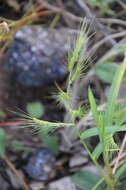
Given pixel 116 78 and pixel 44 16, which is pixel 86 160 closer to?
pixel 116 78

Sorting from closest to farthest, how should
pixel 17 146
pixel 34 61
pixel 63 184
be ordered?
pixel 63 184 → pixel 17 146 → pixel 34 61

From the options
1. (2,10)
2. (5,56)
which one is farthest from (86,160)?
(2,10)

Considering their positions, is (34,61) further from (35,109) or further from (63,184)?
(63,184)

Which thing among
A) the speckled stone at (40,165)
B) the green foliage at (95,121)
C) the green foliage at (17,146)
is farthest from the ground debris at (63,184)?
the green foliage at (95,121)

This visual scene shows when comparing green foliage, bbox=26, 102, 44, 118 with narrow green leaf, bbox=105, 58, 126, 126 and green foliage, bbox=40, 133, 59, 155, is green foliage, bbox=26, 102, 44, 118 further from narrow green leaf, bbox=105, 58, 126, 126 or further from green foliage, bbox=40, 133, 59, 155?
narrow green leaf, bbox=105, 58, 126, 126

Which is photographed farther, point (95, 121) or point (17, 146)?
point (17, 146)

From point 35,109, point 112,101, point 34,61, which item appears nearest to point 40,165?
point 35,109
